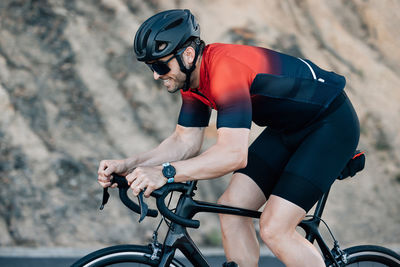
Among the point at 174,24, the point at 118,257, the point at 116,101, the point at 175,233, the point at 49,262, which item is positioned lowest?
the point at 118,257

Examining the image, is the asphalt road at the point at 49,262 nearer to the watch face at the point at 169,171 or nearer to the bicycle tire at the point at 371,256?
the bicycle tire at the point at 371,256

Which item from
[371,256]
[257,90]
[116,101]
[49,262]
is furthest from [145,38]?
[116,101]

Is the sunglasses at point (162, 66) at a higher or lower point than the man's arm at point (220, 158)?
higher

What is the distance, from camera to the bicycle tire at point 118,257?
7.89ft

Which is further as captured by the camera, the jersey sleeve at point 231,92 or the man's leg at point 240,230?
the man's leg at point 240,230

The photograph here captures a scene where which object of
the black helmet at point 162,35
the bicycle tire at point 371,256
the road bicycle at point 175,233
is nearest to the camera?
the road bicycle at point 175,233

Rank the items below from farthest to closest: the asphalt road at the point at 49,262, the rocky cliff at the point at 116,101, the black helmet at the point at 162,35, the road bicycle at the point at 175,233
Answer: the rocky cliff at the point at 116,101
the asphalt road at the point at 49,262
the black helmet at the point at 162,35
the road bicycle at the point at 175,233

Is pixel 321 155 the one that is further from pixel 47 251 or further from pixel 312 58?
pixel 312 58

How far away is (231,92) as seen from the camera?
7.72 ft

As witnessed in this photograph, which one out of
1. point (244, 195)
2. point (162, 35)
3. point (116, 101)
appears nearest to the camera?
point (162, 35)

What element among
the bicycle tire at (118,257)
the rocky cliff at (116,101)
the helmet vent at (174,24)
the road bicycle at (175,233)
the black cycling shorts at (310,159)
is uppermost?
the rocky cliff at (116,101)

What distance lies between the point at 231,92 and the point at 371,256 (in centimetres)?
148

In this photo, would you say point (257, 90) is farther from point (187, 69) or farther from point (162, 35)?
point (162, 35)

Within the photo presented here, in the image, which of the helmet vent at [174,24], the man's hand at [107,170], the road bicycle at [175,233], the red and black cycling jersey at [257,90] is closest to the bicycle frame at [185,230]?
the road bicycle at [175,233]
